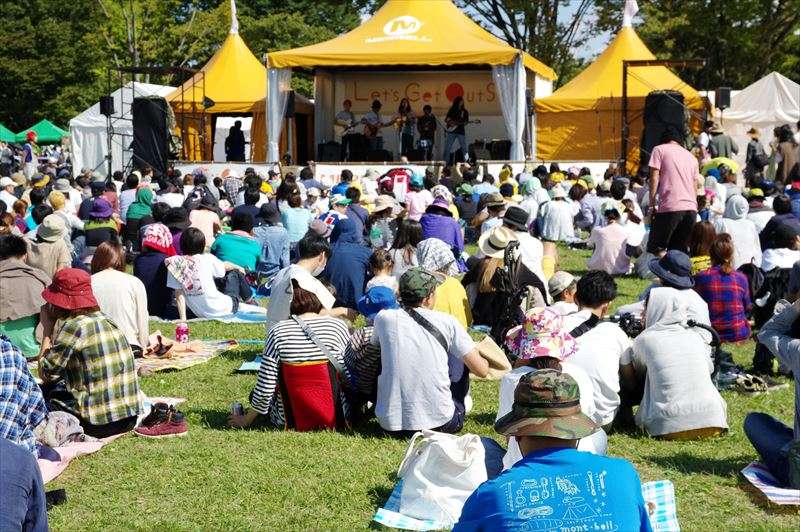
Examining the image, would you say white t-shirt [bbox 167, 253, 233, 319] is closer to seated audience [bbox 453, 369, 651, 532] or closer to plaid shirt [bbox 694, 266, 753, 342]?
plaid shirt [bbox 694, 266, 753, 342]

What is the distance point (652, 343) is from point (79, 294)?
3334mm

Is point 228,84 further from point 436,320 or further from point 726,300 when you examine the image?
point 436,320

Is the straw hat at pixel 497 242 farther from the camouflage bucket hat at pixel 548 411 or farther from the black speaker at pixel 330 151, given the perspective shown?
the black speaker at pixel 330 151

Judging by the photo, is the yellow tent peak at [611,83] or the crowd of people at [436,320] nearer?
the crowd of people at [436,320]

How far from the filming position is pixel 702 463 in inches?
245

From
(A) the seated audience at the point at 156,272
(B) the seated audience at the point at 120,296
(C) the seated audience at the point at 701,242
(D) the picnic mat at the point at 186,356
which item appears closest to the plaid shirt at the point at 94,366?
(B) the seated audience at the point at 120,296

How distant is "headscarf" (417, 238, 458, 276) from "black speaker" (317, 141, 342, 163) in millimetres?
16922

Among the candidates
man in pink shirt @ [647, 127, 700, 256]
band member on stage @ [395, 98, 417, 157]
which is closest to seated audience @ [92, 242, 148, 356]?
man in pink shirt @ [647, 127, 700, 256]

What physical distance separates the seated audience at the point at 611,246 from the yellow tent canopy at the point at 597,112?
11300 mm

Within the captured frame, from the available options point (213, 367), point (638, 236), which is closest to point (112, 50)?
point (638, 236)

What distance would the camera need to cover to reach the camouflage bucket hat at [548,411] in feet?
9.96

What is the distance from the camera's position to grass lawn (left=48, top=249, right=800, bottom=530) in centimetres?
540

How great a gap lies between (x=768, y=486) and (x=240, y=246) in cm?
780

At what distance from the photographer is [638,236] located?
48.0 feet
